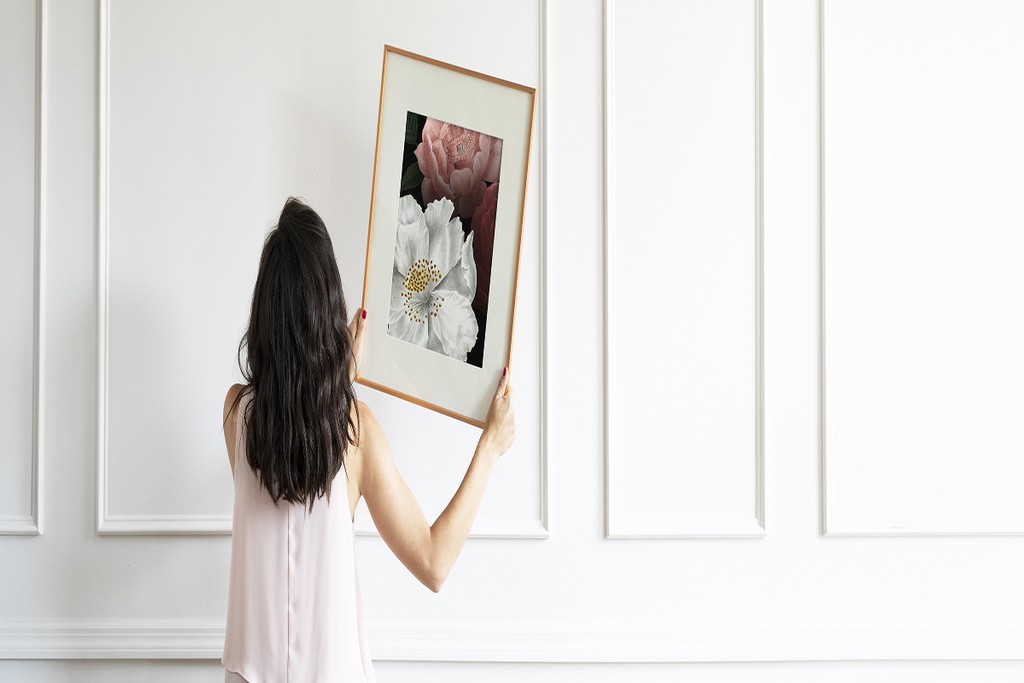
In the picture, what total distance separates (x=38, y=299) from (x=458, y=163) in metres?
1.11

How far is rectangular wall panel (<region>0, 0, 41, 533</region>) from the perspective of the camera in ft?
5.69

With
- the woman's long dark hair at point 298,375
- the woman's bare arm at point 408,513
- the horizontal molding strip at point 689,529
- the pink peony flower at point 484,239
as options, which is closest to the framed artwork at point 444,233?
the pink peony flower at point 484,239

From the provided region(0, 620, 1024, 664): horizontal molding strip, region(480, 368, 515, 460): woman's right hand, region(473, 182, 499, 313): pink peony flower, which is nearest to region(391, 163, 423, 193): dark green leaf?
region(473, 182, 499, 313): pink peony flower

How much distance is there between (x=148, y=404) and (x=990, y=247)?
2110mm

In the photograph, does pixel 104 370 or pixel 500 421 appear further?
pixel 104 370

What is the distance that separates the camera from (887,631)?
1.74 m

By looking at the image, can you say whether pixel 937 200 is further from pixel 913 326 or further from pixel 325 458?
pixel 325 458

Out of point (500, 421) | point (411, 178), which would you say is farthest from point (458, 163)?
point (500, 421)

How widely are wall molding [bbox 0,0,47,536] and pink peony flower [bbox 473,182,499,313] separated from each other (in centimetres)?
110

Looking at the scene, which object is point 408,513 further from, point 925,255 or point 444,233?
point 925,255

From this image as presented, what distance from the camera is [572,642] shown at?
172 centimetres

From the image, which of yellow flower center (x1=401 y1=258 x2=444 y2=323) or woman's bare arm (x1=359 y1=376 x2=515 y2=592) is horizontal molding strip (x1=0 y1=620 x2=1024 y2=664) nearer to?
woman's bare arm (x1=359 y1=376 x2=515 y2=592)

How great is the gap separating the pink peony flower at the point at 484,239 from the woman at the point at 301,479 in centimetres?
33

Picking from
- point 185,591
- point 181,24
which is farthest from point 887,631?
point 181,24
